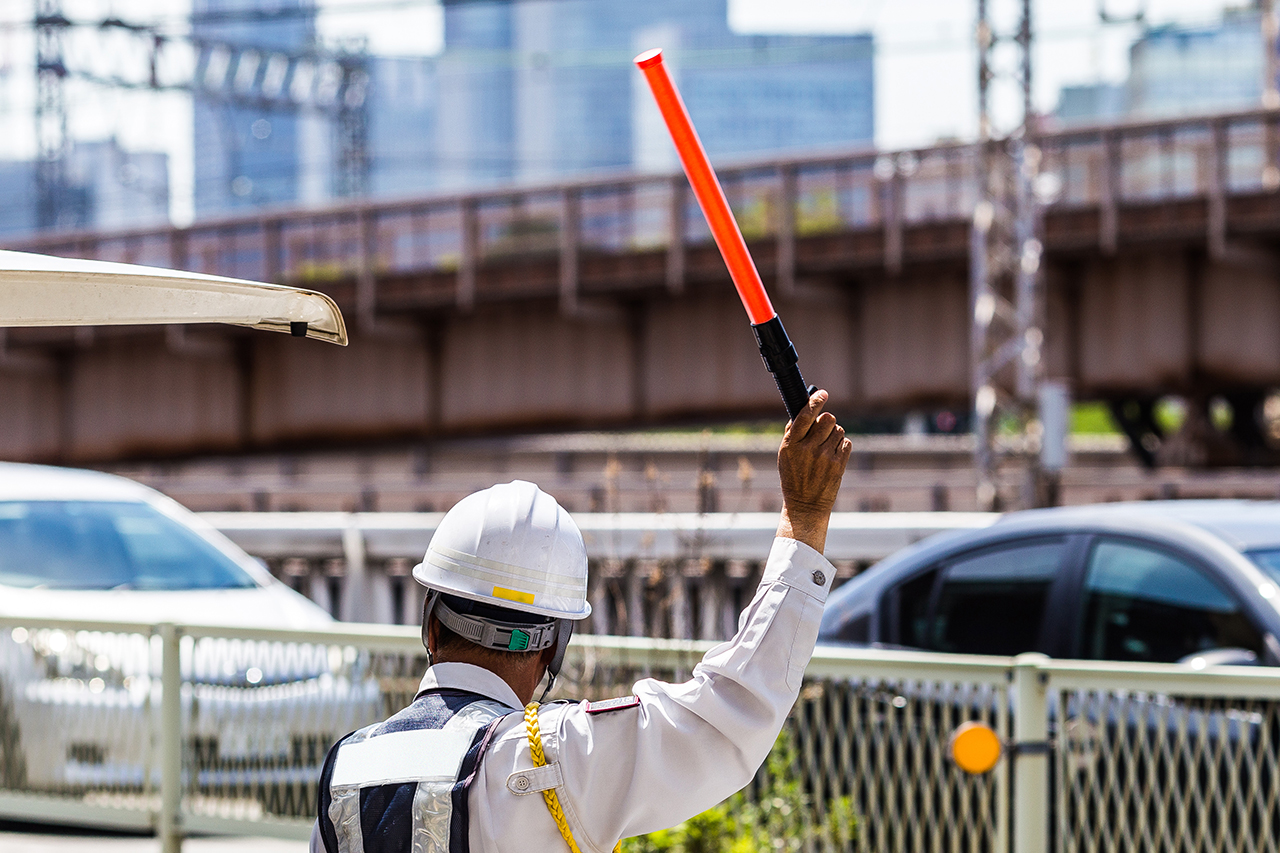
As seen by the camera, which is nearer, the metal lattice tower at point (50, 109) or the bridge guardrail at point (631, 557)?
the bridge guardrail at point (631, 557)

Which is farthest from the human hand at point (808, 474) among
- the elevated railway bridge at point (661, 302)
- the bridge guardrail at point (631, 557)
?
Answer: the elevated railway bridge at point (661, 302)

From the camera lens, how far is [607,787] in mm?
2025

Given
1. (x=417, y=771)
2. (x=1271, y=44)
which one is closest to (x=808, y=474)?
(x=417, y=771)

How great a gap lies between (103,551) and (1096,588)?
5572 millimetres

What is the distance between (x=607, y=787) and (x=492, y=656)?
0.28 metres

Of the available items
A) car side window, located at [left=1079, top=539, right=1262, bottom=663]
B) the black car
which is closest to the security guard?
the black car

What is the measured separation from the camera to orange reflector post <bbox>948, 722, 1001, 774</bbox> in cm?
426

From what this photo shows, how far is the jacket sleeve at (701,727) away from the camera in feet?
6.51

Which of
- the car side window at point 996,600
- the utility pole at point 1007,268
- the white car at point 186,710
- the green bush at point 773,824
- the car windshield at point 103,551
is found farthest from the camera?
the utility pole at point 1007,268

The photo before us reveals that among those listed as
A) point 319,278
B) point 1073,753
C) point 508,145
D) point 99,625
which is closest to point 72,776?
point 99,625

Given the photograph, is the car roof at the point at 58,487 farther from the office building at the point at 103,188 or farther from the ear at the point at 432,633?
the office building at the point at 103,188

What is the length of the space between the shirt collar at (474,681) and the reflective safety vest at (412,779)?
0.04ft

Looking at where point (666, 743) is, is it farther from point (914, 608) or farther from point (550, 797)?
point (914, 608)

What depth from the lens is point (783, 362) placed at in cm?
210
